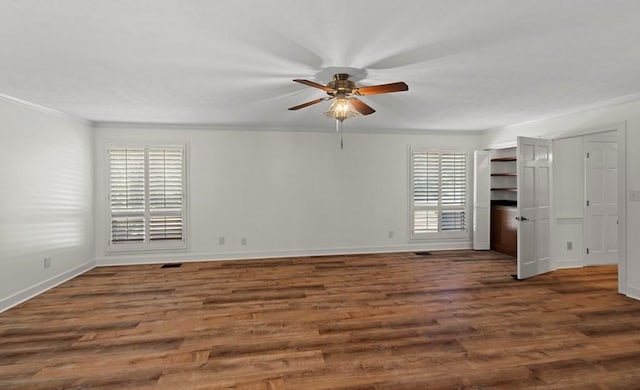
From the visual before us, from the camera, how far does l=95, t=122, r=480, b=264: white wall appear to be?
5.52m

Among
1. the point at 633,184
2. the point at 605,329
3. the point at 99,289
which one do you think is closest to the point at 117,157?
the point at 99,289

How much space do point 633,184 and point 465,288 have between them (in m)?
2.31

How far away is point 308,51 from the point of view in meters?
2.42

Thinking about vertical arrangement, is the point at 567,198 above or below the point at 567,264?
above

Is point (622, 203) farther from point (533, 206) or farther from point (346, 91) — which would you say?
point (346, 91)

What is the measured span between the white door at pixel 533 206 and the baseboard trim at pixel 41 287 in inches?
247

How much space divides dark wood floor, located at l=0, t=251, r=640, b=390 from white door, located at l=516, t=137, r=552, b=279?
277mm

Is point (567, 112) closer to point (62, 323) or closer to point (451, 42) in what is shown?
point (451, 42)

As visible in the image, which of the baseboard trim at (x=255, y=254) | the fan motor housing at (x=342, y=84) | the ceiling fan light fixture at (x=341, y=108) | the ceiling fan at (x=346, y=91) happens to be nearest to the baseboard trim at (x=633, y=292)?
the baseboard trim at (x=255, y=254)

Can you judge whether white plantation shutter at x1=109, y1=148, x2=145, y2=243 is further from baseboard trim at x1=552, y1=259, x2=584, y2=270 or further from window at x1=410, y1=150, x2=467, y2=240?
baseboard trim at x1=552, y1=259, x2=584, y2=270

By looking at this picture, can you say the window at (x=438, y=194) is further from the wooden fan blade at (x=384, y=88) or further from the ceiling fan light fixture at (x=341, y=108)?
the wooden fan blade at (x=384, y=88)

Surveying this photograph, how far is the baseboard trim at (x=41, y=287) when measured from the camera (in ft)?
11.5

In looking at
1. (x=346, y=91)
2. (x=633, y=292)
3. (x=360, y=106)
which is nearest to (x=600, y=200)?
(x=633, y=292)

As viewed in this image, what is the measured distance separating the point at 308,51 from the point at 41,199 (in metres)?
3.96
